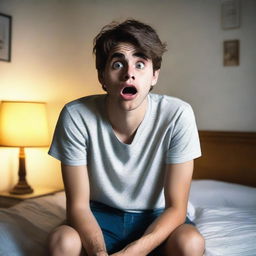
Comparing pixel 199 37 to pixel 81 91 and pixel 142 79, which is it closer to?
pixel 81 91

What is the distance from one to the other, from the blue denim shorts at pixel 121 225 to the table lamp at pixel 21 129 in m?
1.48

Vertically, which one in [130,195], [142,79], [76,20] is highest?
[76,20]

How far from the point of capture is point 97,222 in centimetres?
124

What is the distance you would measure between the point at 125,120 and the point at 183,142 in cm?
21

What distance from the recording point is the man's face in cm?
120

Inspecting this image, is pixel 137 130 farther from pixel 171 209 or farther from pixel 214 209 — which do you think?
pixel 214 209

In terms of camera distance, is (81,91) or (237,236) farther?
(81,91)

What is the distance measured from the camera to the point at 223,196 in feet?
6.38

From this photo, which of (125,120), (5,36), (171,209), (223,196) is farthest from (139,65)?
(5,36)

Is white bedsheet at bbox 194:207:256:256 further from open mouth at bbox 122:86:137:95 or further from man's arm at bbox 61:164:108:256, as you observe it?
open mouth at bbox 122:86:137:95

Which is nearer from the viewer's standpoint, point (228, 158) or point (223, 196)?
point (223, 196)

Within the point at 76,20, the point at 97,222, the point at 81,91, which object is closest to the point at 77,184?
the point at 97,222

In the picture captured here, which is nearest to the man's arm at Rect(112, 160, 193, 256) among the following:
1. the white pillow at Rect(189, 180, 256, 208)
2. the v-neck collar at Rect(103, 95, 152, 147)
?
the v-neck collar at Rect(103, 95, 152, 147)

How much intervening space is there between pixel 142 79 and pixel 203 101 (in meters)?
1.34
